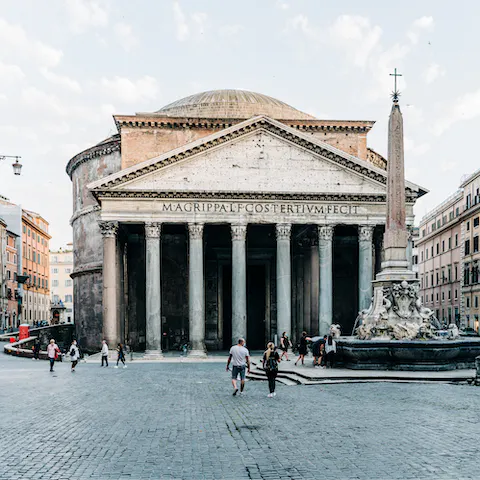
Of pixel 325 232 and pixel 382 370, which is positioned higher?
pixel 325 232

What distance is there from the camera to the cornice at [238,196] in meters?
33.0

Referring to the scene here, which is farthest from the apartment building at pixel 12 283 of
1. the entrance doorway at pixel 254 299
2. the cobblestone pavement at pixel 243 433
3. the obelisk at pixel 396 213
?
the obelisk at pixel 396 213

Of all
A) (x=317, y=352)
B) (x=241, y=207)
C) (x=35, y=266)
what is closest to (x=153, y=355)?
(x=241, y=207)

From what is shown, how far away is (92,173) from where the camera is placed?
47750 mm

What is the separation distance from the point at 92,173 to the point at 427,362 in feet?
111

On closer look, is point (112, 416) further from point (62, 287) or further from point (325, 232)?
point (62, 287)

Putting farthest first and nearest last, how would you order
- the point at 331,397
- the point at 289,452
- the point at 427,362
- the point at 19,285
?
the point at 19,285 → the point at 427,362 → the point at 331,397 → the point at 289,452

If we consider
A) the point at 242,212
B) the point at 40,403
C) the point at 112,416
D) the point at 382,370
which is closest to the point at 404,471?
the point at 112,416

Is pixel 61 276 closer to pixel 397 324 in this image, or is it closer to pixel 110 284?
pixel 110 284

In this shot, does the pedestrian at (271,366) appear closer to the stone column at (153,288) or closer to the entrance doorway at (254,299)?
the stone column at (153,288)

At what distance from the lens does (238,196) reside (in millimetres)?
33688

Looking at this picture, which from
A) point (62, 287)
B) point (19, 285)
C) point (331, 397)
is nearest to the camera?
point (331, 397)

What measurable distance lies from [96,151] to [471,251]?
32.9 metres

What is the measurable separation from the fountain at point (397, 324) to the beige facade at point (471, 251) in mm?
37793
